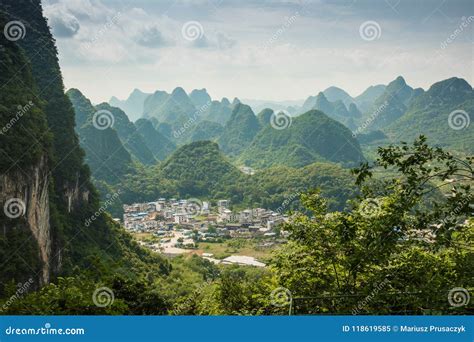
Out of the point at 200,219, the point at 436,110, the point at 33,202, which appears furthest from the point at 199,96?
the point at 33,202

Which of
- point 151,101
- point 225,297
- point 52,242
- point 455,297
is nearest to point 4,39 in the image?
point 52,242

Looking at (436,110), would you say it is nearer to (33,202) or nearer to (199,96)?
(33,202)

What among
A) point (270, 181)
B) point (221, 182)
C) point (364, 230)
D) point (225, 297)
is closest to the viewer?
point (364, 230)

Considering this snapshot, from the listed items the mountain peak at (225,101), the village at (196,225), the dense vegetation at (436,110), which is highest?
the mountain peak at (225,101)

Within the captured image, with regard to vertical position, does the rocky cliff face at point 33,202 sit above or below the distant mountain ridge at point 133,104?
below

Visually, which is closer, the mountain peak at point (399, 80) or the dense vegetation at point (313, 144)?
the dense vegetation at point (313, 144)

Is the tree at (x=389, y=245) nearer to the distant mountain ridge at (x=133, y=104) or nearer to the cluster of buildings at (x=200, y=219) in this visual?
the cluster of buildings at (x=200, y=219)

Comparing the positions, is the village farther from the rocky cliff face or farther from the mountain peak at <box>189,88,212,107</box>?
the mountain peak at <box>189,88,212,107</box>

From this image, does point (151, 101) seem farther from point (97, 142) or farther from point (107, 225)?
point (107, 225)

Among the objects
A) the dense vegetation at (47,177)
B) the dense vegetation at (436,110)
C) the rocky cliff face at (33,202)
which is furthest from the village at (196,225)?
the dense vegetation at (436,110)
